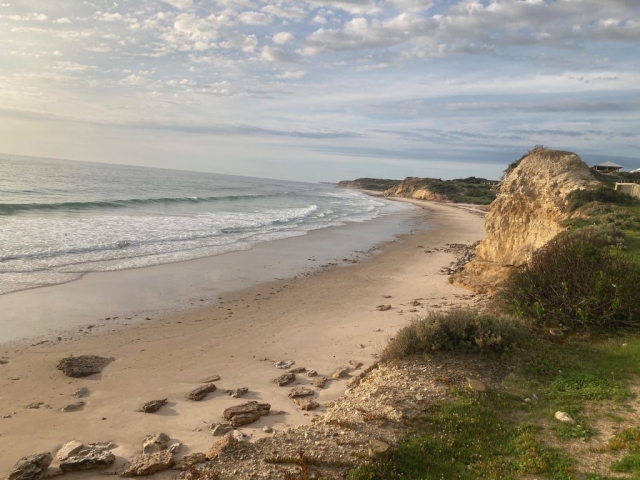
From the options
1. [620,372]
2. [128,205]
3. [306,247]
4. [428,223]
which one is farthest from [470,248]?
[128,205]

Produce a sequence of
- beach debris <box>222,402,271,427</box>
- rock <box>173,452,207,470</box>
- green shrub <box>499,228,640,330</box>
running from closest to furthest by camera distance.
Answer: rock <box>173,452,207,470</box>, beach debris <box>222,402,271,427</box>, green shrub <box>499,228,640,330</box>

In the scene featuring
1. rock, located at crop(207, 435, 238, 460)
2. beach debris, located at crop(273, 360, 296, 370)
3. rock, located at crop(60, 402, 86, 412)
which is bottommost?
rock, located at crop(60, 402, 86, 412)

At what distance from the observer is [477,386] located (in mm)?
6801

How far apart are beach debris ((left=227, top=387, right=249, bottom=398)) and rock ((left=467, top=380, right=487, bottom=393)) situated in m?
3.64

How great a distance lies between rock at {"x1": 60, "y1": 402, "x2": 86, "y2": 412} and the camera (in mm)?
7032

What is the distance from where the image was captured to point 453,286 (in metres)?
15.5

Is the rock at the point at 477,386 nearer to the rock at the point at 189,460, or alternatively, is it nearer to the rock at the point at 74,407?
the rock at the point at 189,460

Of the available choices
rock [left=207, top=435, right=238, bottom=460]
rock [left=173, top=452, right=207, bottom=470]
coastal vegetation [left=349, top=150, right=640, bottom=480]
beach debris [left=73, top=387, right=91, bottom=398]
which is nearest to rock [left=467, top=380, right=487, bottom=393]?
coastal vegetation [left=349, top=150, right=640, bottom=480]

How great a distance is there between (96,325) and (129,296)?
7.90 ft

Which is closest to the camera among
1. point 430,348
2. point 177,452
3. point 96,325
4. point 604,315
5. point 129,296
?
point 177,452

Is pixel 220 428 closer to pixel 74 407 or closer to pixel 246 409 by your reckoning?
pixel 246 409

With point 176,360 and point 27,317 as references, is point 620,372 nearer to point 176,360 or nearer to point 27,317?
point 176,360

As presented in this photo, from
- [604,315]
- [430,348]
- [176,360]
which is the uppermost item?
[604,315]

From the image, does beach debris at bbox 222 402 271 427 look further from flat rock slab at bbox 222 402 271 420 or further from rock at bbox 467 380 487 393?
rock at bbox 467 380 487 393
